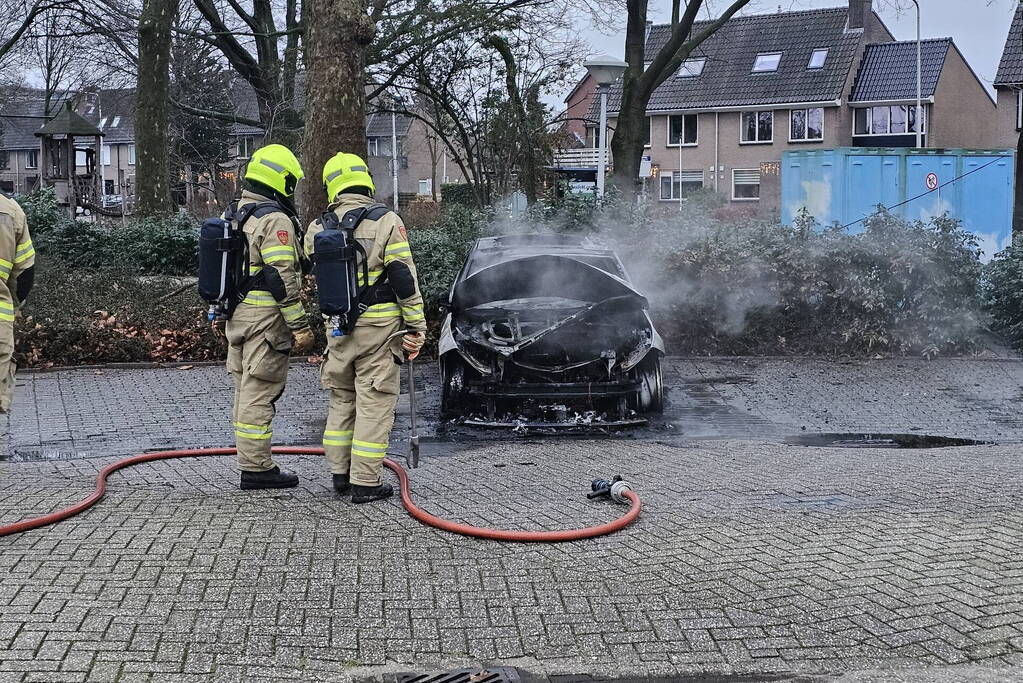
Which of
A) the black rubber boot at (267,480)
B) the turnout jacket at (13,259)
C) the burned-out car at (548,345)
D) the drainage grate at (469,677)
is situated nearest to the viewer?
the drainage grate at (469,677)

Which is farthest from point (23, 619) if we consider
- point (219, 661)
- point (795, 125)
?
point (795, 125)

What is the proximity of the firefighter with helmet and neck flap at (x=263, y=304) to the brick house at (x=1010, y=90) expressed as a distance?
4642 cm

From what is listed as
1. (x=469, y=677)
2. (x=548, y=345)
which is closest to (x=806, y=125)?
(x=548, y=345)

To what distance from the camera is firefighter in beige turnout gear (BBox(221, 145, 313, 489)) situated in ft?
20.8

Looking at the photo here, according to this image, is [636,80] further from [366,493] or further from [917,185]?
[366,493]

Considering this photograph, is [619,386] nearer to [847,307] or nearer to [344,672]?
[847,307]

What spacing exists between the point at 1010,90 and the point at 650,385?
151 feet

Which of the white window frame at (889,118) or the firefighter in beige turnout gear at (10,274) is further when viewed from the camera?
the white window frame at (889,118)

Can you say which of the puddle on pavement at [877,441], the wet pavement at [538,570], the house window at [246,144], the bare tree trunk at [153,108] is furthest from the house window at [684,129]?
the wet pavement at [538,570]

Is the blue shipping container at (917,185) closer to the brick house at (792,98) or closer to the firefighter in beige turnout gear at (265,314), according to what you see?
the firefighter in beige turnout gear at (265,314)

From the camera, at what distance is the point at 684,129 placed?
178 feet

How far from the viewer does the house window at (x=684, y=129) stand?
54.2 m

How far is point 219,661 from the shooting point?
4113 millimetres

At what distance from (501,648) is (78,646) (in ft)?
5.15
